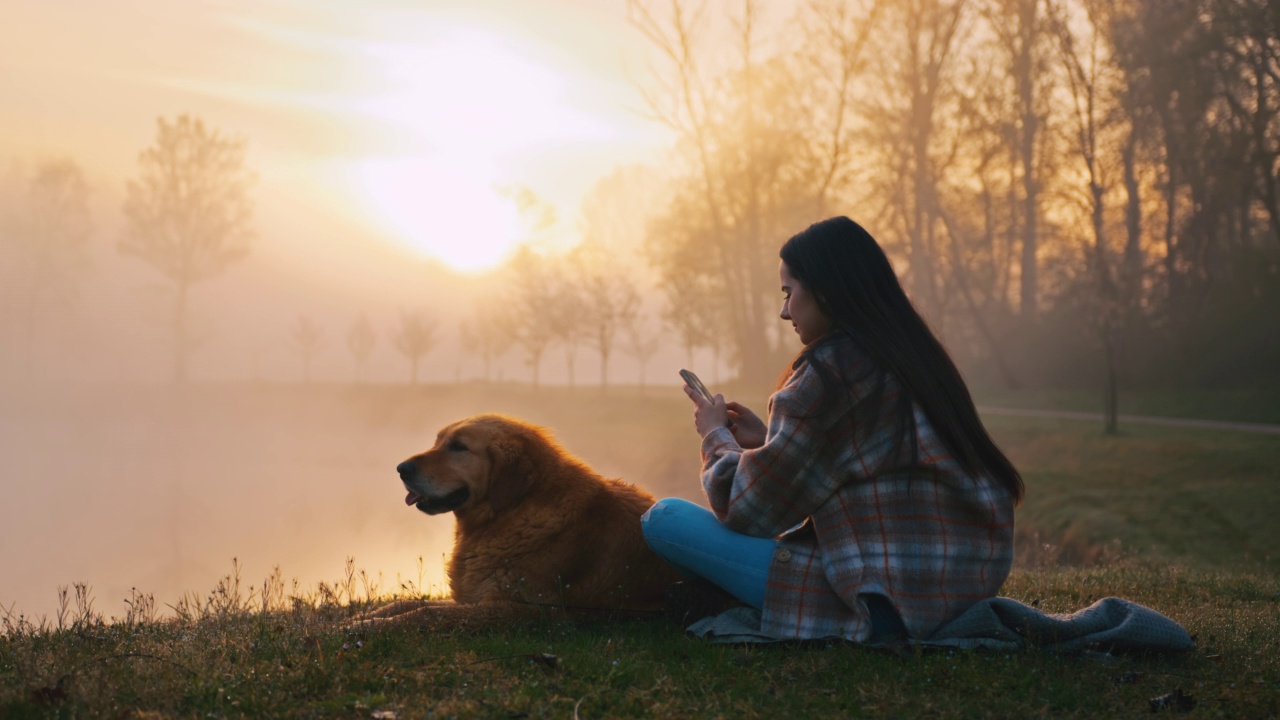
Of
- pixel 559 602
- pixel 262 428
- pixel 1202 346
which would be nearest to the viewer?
pixel 559 602

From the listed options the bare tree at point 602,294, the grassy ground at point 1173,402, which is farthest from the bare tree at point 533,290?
the grassy ground at point 1173,402

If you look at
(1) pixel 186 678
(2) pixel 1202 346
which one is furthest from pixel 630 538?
(2) pixel 1202 346

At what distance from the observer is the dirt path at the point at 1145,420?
17875 mm

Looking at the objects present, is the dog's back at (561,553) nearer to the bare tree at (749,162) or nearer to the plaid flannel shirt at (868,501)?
the plaid flannel shirt at (868,501)

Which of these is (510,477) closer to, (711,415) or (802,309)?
→ (711,415)

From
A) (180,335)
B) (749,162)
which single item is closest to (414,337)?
(180,335)

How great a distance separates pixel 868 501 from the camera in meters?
3.73

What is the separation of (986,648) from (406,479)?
280 centimetres

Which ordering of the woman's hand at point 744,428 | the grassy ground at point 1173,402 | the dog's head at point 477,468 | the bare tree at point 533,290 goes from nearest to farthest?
1. the woman's hand at point 744,428
2. the dog's head at point 477,468
3. the grassy ground at point 1173,402
4. the bare tree at point 533,290

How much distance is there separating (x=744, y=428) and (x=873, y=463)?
81 cm

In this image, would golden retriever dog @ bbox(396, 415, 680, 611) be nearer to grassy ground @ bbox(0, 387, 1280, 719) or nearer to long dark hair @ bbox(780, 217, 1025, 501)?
grassy ground @ bbox(0, 387, 1280, 719)

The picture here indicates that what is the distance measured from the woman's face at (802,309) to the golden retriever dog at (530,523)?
1480 millimetres

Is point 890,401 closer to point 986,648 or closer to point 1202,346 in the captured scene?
point 986,648

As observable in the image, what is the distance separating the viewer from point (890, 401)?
12.1 ft
